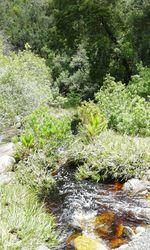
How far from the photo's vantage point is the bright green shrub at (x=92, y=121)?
12.1 metres

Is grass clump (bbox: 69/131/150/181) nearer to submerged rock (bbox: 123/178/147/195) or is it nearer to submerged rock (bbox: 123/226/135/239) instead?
submerged rock (bbox: 123/178/147/195)

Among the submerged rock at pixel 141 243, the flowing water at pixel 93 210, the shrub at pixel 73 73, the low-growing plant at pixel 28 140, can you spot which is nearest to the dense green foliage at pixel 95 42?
the shrub at pixel 73 73

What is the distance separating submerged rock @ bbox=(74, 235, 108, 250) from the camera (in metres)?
6.83

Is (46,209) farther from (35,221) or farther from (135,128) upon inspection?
(135,128)

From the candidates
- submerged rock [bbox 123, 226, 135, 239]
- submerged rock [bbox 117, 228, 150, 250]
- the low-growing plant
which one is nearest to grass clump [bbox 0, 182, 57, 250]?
submerged rock [bbox 123, 226, 135, 239]

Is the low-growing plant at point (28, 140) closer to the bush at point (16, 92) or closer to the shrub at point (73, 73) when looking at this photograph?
the bush at point (16, 92)

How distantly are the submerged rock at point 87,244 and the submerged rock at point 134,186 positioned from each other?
97.2 inches

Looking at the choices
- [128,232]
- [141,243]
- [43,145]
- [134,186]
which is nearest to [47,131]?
[43,145]

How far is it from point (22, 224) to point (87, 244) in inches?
48.4

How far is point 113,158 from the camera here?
34.0 ft

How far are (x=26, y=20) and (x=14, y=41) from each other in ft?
7.97

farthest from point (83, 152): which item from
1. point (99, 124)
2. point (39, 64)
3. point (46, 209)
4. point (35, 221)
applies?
point (39, 64)

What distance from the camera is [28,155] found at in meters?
11.4

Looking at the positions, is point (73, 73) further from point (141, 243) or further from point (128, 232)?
point (141, 243)
